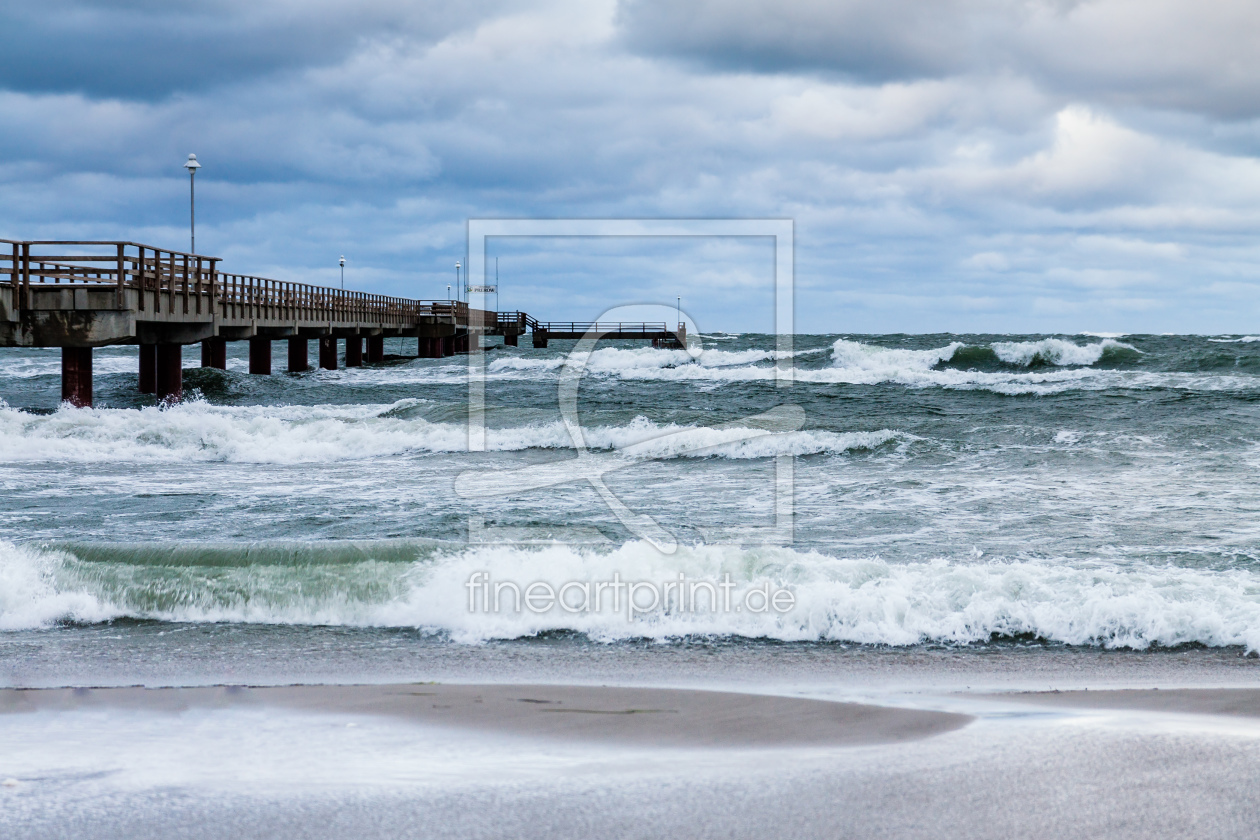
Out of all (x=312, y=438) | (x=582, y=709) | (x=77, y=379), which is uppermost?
(x=77, y=379)

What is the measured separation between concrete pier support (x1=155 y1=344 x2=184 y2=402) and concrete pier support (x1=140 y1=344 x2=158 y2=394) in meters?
0.39

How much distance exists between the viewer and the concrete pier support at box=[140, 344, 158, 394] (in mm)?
26750

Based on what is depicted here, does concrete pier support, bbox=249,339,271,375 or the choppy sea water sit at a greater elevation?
concrete pier support, bbox=249,339,271,375

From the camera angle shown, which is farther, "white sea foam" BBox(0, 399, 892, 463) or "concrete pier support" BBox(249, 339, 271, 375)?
"concrete pier support" BBox(249, 339, 271, 375)

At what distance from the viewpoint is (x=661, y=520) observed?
11.6m

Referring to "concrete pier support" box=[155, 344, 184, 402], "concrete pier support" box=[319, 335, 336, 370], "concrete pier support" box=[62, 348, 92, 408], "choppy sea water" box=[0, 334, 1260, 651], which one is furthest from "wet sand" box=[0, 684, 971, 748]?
"concrete pier support" box=[319, 335, 336, 370]

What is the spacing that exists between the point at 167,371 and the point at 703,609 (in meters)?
22.4

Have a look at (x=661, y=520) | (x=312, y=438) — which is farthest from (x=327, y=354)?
(x=661, y=520)

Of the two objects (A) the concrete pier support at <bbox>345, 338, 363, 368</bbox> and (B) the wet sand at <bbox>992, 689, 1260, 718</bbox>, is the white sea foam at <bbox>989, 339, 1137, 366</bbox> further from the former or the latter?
(B) the wet sand at <bbox>992, 689, 1260, 718</bbox>

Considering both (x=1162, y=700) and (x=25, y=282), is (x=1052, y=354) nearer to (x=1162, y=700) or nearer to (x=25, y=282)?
(x=25, y=282)

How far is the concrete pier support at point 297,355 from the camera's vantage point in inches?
1706

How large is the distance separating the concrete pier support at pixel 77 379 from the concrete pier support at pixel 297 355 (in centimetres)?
2100

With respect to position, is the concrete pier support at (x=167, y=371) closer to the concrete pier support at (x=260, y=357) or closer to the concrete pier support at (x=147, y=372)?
the concrete pier support at (x=147, y=372)

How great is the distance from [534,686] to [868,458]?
12.3 m
